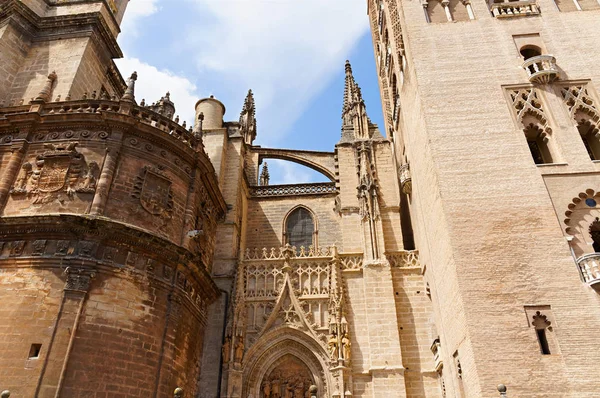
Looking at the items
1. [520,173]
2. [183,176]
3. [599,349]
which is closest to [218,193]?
[183,176]

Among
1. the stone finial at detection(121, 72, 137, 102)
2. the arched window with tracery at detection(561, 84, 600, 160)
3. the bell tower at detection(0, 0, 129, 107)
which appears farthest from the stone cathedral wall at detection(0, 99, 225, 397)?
the arched window with tracery at detection(561, 84, 600, 160)

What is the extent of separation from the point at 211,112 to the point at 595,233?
14052 millimetres

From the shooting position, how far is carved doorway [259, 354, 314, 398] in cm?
1362

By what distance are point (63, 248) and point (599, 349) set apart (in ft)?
39.7

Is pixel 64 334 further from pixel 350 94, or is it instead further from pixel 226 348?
pixel 350 94

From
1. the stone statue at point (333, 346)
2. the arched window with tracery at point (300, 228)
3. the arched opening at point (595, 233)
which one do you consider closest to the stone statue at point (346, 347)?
the stone statue at point (333, 346)

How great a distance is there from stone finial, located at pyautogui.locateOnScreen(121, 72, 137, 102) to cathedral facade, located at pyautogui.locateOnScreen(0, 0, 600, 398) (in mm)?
104

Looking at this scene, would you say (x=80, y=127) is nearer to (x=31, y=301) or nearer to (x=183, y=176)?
(x=183, y=176)

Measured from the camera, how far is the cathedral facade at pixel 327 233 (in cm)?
1038

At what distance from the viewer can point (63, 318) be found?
10.5 m

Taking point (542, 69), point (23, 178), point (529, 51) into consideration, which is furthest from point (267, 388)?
point (529, 51)

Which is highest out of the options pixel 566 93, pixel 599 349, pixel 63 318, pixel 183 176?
pixel 566 93

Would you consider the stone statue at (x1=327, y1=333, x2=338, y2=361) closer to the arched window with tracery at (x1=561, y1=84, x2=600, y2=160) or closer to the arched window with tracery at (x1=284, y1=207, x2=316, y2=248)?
the arched window with tracery at (x1=284, y1=207, x2=316, y2=248)

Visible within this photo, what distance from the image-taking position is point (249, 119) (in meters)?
22.1
